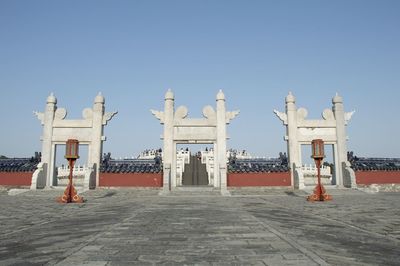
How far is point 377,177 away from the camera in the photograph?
2239 centimetres

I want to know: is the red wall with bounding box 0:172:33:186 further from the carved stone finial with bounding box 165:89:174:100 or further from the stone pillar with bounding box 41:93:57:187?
the carved stone finial with bounding box 165:89:174:100

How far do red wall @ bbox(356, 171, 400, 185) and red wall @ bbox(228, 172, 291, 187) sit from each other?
16.8ft

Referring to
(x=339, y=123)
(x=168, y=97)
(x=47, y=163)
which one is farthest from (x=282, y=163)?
(x=47, y=163)

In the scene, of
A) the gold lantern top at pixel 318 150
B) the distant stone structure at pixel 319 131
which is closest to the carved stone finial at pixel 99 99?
the distant stone structure at pixel 319 131

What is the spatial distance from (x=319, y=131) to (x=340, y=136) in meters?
1.43

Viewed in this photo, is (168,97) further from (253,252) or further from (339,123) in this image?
(253,252)

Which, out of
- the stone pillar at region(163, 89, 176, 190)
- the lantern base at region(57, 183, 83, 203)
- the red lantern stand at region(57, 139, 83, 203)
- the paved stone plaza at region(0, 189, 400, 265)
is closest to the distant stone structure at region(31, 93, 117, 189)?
the stone pillar at region(163, 89, 176, 190)

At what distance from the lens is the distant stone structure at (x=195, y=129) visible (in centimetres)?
2109

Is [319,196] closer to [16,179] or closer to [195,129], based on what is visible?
[195,129]

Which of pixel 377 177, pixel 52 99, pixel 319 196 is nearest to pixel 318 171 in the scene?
pixel 319 196

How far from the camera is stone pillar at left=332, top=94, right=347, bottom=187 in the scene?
21828mm

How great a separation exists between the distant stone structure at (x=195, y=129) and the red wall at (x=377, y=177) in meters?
9.49

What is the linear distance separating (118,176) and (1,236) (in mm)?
15410

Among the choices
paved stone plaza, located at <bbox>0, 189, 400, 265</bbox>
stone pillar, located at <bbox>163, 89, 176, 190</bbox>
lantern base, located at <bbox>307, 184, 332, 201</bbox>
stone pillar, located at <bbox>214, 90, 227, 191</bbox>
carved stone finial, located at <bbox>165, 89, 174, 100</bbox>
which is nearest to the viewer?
paved stone plaza, located at <bbox>0, 189, 400, 265</bbox>
